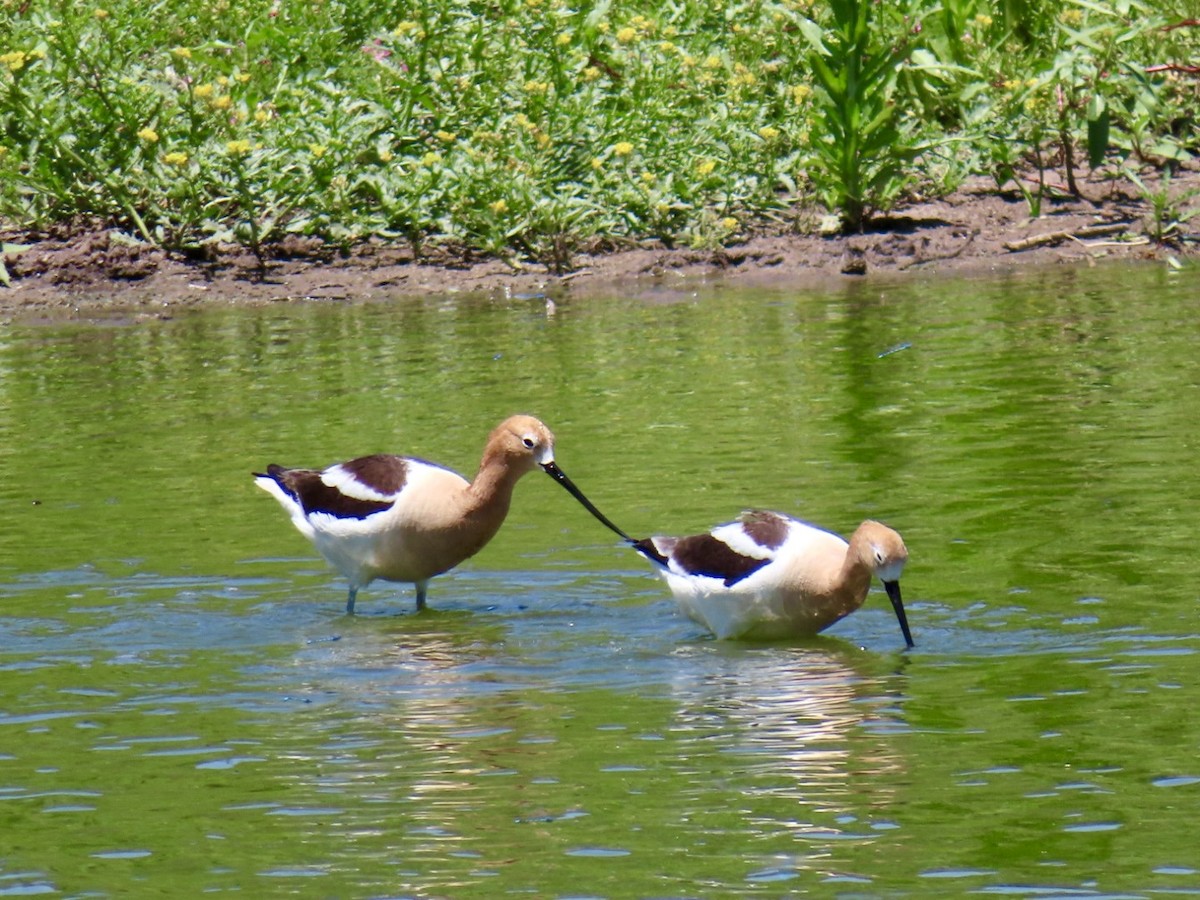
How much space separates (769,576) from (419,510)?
1.51m

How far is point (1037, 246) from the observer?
15.6 metres

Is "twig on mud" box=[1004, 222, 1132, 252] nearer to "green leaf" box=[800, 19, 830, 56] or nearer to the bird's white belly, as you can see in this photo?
"green leaf" box=[800, 19, 830, 56]

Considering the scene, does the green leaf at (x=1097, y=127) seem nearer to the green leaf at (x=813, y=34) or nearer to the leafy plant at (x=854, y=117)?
the leafy plant at (x=854, y=117)

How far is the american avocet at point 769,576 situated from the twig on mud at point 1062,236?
8135 millimetres

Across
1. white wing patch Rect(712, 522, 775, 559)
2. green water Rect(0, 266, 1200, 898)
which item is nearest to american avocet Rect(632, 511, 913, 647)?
white wing patch Rect(712, 522, 775, 559)

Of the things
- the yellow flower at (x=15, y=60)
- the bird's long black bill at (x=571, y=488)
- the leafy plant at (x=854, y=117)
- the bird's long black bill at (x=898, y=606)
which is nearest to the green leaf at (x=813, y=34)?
the leafy plant at (x=854, y=117)

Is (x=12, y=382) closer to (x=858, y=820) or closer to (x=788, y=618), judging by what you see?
(x=788, y=618)

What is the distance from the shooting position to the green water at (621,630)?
530 cm

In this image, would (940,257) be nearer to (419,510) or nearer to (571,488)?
(571,488)

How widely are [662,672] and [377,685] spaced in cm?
95

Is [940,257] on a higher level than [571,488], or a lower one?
higher

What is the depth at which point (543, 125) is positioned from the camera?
1688 centimetres

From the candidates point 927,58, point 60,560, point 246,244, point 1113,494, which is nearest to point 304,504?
point 60,560

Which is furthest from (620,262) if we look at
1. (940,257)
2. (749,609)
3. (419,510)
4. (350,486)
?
(749,609)
